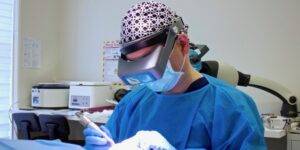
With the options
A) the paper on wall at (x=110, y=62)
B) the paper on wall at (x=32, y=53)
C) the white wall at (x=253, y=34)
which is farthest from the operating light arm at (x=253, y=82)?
the paper on wall at (x=32, y=53)

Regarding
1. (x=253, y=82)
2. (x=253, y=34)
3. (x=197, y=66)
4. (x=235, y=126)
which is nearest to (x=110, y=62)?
(x=253, y=34)

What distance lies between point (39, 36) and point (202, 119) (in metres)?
2.70

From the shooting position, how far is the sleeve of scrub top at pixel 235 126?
1.03 m

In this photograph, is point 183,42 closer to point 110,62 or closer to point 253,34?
point 253,34

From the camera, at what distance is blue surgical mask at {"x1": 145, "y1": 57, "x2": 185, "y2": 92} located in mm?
1110

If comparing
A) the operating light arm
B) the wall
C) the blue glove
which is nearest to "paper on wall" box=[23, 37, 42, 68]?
the wall

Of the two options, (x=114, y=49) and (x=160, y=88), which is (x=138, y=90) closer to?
(x=160, y=88)

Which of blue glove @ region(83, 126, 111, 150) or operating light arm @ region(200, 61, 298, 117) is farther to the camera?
operating light arm @ region(200, 61, 298, 117)

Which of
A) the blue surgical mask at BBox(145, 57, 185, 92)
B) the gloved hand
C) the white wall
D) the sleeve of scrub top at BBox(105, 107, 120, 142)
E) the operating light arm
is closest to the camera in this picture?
the gloved hand

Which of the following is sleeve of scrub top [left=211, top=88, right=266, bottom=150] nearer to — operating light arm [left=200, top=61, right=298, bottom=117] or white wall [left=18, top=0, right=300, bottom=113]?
operating light arm [left=200, top=61, right=298, bottom=117]

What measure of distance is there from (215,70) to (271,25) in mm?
1055


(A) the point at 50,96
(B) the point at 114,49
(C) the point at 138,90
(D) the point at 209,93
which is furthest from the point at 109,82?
(D) the point at 209,93

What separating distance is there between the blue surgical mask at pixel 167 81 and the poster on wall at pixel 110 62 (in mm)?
2177

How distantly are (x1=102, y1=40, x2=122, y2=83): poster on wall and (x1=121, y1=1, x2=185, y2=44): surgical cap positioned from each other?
2.24 metres
